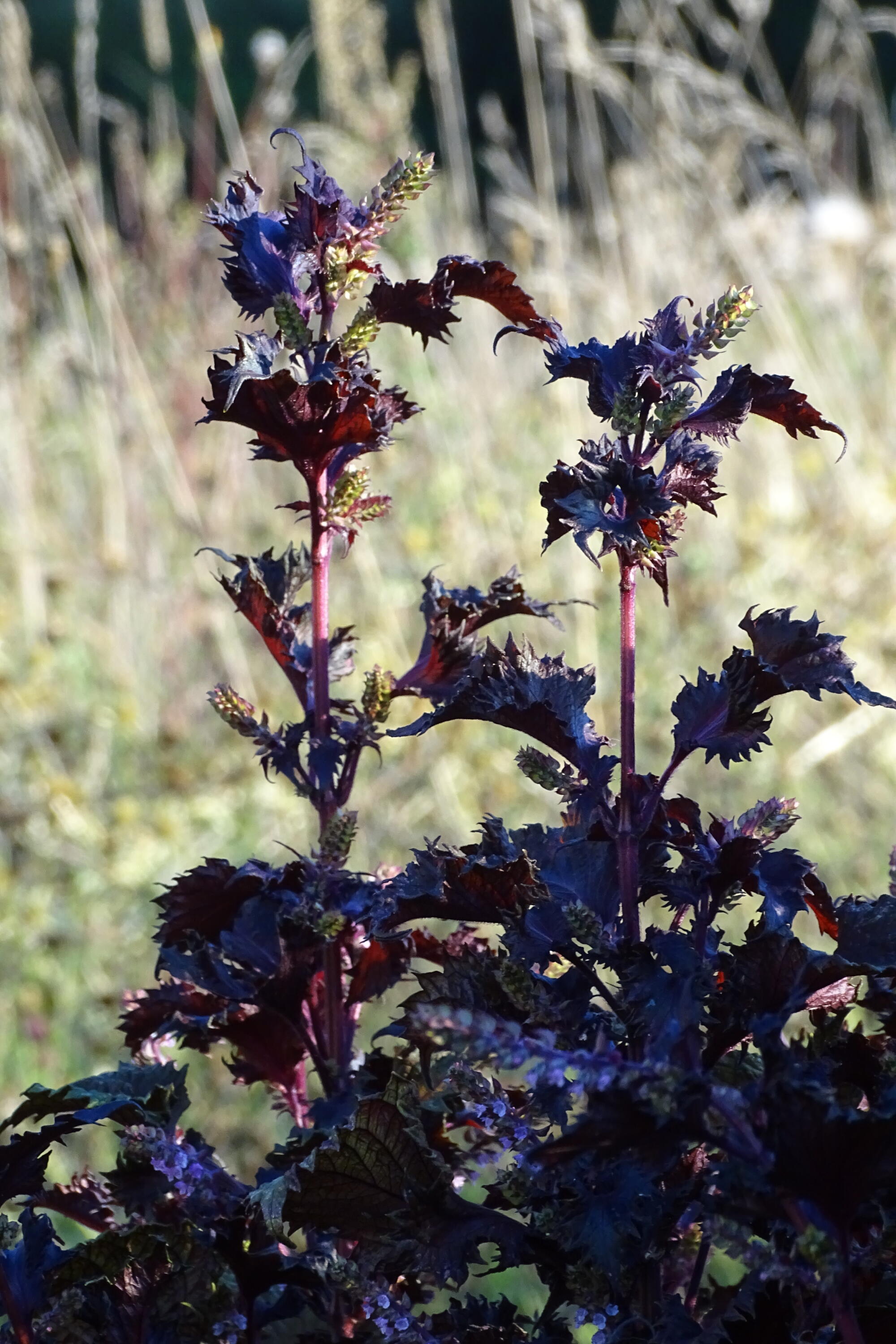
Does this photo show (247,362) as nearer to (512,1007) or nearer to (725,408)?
(725,408)

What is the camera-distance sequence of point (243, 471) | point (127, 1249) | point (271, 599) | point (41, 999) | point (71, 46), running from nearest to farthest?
point (127, 1249) < point (271, 599) < point (41, 999) < point (243, 471) < point (71, 46)

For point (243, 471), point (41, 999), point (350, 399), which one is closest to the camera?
point (350, 399)

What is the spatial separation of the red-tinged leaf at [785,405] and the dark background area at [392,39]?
1037cm

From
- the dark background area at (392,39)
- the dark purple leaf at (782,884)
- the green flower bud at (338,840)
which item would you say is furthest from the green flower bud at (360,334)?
the dark background area at (392,39)

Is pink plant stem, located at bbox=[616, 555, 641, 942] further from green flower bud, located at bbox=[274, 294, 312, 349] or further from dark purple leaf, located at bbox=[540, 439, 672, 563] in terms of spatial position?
green flower bud, located at bbox=[274, 294, 312, 349]

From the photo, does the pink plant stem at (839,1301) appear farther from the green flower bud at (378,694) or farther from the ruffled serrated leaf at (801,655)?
the green flower bud at (378,694)

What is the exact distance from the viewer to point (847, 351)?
399 cm

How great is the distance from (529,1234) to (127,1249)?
211 millimetres

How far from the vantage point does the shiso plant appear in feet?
2.03

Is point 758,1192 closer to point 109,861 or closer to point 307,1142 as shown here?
point 307,1142

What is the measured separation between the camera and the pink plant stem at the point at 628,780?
747 mm

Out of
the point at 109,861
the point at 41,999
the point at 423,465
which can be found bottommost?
the point at 41,999

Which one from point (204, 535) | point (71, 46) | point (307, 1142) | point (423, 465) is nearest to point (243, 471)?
point (423, 465)

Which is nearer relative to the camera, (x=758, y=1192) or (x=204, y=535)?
(x=758, y=1192)
